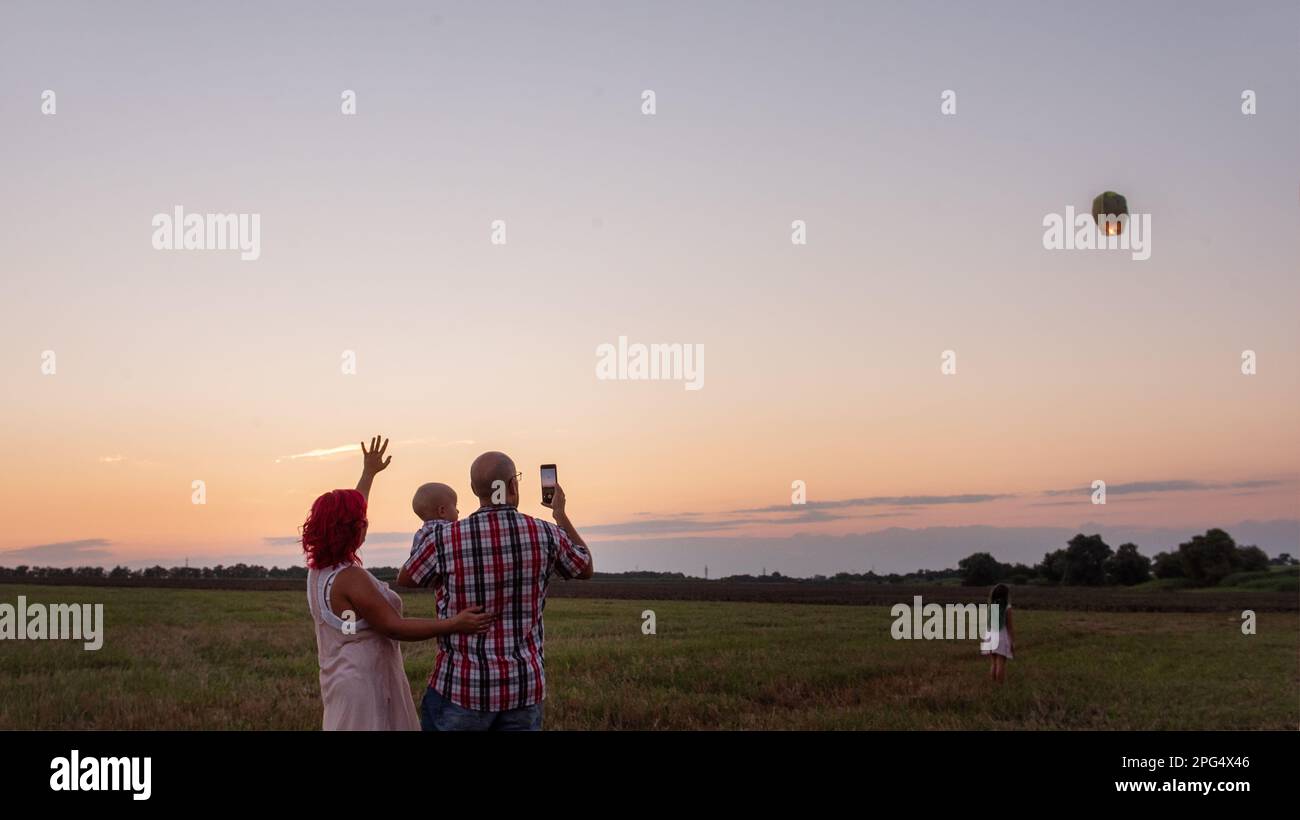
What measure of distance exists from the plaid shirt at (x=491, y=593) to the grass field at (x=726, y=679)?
868 cm

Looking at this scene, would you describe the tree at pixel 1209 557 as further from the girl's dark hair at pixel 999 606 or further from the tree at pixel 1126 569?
the girl's dark hair at pixel 999 606

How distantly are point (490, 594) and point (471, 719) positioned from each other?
0.69 meters

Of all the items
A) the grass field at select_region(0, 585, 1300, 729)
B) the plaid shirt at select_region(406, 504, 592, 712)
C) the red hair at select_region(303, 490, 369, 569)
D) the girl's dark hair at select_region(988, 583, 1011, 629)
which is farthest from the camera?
the girl's dark hair at select_region(988, 583, 1011, 629)

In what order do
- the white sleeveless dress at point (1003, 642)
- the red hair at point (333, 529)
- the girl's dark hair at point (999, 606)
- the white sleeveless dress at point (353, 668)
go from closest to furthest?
the red hair at point (333, 529) < the white sleeveless dress at point (353, 668) < the girl's dark hair at point (999, 606) < the white sleeveless dress at point (1003, 642)

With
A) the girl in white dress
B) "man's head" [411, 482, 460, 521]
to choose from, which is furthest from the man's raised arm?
the girl in white dress

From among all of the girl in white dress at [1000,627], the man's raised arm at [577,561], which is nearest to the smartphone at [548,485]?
the man's raised arm at [577,561]

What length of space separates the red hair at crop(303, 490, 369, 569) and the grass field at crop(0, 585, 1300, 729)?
906 cm

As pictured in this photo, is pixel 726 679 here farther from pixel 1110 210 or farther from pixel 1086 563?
pixel 1086 563

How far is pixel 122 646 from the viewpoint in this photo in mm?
24844

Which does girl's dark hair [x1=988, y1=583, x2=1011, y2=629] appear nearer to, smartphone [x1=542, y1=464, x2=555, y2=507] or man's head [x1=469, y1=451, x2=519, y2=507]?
smartphone [x1=542, y1=464, x2=555, y2=507]

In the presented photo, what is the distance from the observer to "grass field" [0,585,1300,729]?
599 inches

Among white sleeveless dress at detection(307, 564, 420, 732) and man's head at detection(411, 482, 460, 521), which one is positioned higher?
man's head at detection(411, 482, 460, 521)

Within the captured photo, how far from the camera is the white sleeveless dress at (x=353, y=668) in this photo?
232 inches

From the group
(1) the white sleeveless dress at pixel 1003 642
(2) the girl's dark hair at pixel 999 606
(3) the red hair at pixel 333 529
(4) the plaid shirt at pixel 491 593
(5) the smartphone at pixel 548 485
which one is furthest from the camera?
(1) the white sleeveless dress at pixel 1003 642
